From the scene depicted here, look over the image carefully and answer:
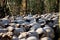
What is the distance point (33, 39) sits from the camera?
1960mm

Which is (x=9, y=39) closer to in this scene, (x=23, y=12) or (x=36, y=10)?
(x=23, y=12)

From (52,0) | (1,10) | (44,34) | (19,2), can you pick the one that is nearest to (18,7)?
(19,2)

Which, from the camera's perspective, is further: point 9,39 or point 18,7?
point 18,7

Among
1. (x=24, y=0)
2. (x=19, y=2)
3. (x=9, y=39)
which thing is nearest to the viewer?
(x=9, y=39)

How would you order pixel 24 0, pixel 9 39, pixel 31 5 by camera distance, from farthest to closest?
1. pixel 31 5
2. pixel 24 0
3. pixel 9 39

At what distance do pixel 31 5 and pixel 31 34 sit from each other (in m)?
5.31

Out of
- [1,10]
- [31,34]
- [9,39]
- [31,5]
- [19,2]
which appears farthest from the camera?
[31,5]

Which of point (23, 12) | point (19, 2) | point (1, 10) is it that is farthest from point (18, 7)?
point (1, 10)

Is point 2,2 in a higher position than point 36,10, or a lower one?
higher

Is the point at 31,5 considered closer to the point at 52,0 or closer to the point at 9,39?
the point at 52,0

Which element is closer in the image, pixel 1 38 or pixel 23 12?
pixel 1 38

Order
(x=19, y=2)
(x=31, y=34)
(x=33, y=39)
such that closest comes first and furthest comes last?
(x=33, y=39)
(x=31, y=34)
(x=19, y=2)

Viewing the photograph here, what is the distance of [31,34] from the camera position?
2107 millimetres

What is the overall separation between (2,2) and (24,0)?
0.57 meters
